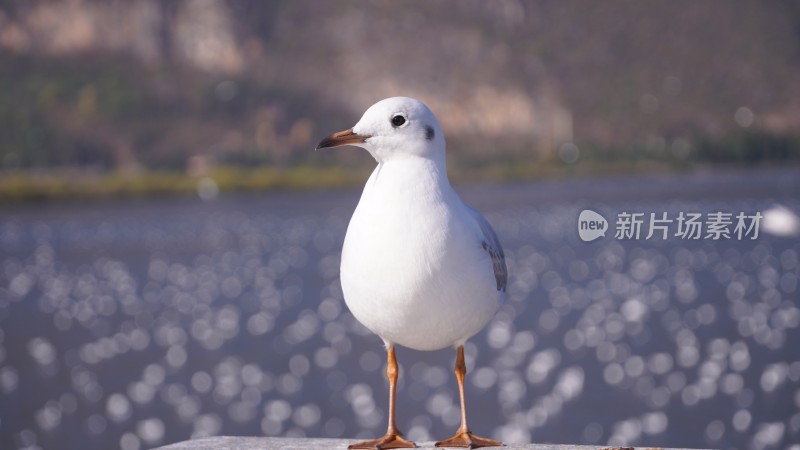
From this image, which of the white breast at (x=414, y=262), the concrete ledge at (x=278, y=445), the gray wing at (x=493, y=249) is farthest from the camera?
the concrete ledge at (x=278, y=445)

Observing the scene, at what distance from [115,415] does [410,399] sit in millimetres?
8767

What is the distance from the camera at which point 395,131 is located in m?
5.21

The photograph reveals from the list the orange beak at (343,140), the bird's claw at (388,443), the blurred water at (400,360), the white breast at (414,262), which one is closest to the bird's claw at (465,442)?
the bird's claw at (388,443)

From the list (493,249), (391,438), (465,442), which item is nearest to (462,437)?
(465,442)

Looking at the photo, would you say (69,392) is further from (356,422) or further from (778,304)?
(778,304)

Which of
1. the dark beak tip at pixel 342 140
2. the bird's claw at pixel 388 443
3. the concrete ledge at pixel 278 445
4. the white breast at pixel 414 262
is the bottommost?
the concrete ledge at pixel 278 445

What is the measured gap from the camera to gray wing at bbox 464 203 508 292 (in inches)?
220

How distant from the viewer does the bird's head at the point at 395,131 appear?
16.9 ft

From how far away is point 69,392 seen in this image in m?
34.0

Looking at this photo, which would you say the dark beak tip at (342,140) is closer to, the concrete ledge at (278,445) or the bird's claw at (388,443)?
the bird's claw at (388,443)

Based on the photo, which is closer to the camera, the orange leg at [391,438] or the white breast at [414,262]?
the white breast at [414,262]

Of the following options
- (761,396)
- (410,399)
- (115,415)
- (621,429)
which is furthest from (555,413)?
(115,415)

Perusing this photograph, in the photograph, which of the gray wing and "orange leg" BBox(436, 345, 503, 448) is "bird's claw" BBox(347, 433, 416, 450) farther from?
the gray wing

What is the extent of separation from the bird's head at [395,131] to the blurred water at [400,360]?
451 centimetres
